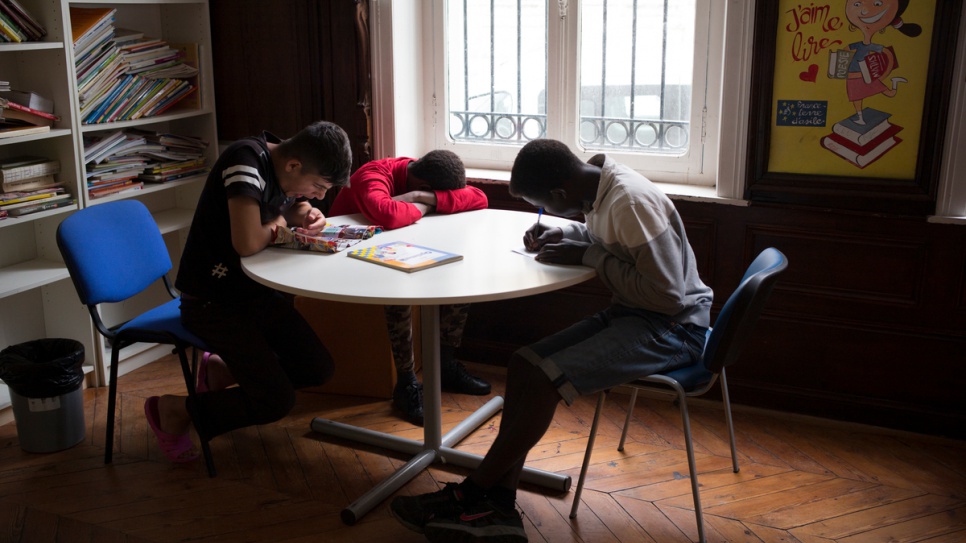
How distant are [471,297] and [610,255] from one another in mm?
447

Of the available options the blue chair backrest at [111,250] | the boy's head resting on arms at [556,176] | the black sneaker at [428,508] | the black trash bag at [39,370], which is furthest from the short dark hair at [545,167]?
the black trash bag at [39,370]

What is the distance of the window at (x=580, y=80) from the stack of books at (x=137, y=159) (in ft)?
3.52

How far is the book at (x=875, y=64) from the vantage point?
294 cm

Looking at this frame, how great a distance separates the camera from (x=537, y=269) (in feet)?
8.34

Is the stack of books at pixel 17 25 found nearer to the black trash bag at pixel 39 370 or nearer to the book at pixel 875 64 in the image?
the black trash bag at pixel 39 370

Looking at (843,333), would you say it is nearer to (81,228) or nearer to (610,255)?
(610,255)

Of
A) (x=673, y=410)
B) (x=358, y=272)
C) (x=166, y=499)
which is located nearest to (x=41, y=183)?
(x=166, y=499)

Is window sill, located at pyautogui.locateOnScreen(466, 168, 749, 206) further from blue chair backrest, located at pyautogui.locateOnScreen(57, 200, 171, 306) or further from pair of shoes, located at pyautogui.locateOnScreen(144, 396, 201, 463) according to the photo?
pair of shoes, located at pyautogui.locateOnScreen(144, 396, 201, 463)

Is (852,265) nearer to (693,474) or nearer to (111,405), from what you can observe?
(693,474)

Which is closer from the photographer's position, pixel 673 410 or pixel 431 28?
pixel 673 410

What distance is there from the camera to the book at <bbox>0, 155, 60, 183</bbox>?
3.14 metres

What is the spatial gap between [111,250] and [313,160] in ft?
2.62

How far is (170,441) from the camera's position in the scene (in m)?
2.96

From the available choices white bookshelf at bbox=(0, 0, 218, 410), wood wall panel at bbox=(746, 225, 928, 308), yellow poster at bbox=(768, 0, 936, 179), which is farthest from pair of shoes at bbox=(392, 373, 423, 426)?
yellow poster at bbox=(768, 0, 936, 179)
